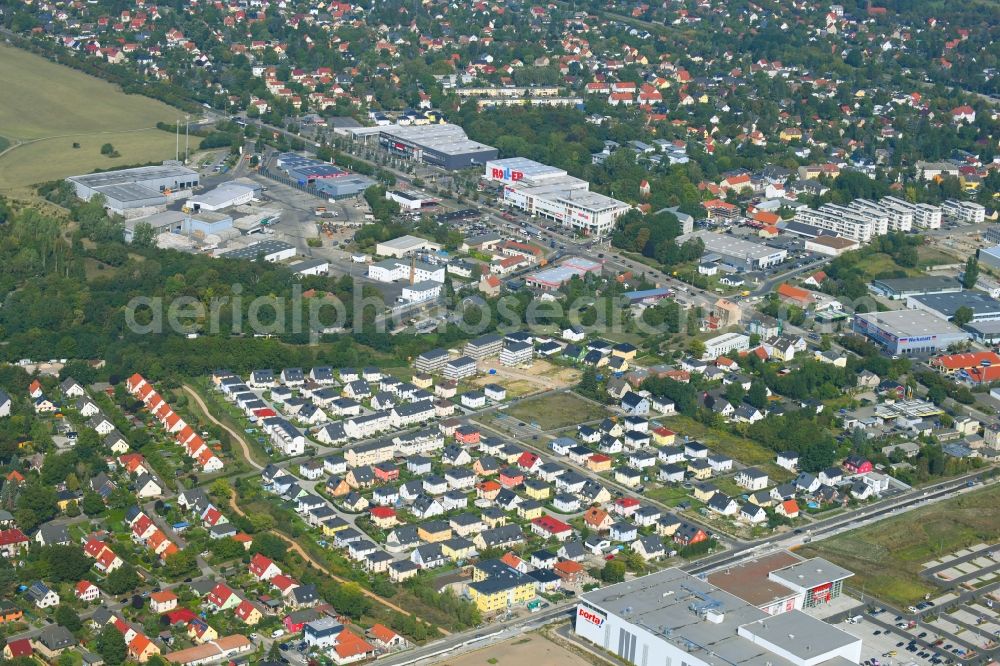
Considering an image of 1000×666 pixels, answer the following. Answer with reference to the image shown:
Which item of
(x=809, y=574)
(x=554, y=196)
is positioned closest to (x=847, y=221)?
(x=554, y=196)

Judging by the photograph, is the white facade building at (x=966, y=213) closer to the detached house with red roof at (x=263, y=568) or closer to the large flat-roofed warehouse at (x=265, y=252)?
the large flat-roofed warehouse at (x=265, y=252)

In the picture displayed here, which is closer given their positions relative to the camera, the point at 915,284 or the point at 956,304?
the point at 956,304

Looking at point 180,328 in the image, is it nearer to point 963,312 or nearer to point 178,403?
point 178,403

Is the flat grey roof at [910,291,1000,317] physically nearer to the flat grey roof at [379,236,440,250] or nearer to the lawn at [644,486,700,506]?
the flat grey roof at [379,236,440,250]

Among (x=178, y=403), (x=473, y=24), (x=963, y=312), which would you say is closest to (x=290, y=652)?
(x=178, y=403)

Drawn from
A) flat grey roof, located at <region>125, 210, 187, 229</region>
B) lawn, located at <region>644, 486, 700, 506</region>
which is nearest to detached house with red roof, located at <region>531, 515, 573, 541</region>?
lawn, located at <region>644, 486, 700, 506</region>

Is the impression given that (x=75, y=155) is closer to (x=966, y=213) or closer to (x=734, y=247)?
(x=734, y=247)
